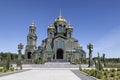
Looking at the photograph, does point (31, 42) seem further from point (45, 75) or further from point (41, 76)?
point (41, 76)

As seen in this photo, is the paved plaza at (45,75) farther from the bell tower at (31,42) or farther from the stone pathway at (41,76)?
the bell tower at (31,42)

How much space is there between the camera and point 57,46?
8931 centimetres

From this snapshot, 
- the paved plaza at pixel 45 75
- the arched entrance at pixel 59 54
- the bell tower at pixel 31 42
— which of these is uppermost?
the bell tower at pixel 31 42

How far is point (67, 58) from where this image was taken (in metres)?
87.1

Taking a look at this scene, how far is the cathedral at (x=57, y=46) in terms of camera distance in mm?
87562

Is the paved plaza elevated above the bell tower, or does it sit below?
below

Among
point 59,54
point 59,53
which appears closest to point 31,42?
point 59,53

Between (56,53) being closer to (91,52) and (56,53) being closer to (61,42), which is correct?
(61,42)

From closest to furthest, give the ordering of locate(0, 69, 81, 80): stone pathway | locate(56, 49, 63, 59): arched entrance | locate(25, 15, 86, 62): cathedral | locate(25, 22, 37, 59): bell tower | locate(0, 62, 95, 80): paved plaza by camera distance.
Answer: locate(0, 69, 81, 80): stone pathway, locate(0, 62, 95, 80): paved plaza, locate(25, 15, 86, 62): cathedral, locate(56, 49, 63, 59): arched entrance, locate(25, 22, 37, 59): bell tower

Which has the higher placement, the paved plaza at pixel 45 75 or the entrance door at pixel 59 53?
the entrance door at pixel 59 53

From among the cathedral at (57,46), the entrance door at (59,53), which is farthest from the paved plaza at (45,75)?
the entrance door at (59,53)

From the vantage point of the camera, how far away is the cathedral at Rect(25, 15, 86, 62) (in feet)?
287

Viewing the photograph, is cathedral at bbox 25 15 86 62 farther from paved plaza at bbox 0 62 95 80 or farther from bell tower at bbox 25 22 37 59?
paved plaza at bbox 0 62 95 80

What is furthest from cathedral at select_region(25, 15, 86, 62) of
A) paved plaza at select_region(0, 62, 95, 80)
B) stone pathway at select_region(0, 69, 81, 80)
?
stone pathway at select_region(0, 69, 81, 80)
